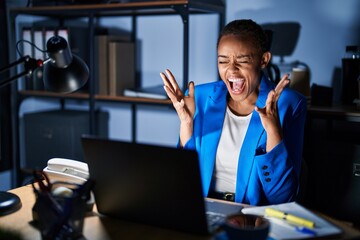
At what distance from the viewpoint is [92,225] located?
43.0 inches

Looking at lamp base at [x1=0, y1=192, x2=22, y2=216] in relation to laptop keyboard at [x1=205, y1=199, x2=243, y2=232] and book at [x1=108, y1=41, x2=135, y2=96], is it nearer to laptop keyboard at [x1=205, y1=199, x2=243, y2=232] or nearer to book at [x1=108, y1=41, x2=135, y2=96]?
laptop keyboard at [x1=205, y1=199, x2=243, y2=232]

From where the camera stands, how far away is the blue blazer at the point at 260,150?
4.70 feet

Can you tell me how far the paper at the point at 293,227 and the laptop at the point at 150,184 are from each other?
0.13 meters

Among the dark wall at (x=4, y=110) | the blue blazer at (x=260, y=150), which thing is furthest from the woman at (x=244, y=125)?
the dark wall at (x=4, y=110)

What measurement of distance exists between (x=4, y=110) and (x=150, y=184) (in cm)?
223

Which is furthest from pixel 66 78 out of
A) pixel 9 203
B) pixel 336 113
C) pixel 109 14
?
pixel 109 14

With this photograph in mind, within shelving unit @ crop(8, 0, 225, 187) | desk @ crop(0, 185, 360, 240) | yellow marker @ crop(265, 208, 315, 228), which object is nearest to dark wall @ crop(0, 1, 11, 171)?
shelving unit @ crop(8, 0, 225, 187)

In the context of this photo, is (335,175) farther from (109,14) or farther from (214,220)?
(109,14)

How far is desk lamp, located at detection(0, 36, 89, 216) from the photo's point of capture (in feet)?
3.89

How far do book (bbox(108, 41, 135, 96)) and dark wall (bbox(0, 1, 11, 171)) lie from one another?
749 mm

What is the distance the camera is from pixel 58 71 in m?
1.25

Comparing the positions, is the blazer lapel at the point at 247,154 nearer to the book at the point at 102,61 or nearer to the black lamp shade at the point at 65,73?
the black lamp shade at the point at 65,73

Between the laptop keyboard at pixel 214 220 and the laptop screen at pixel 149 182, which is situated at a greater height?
the laptop screen at pixel 149 182

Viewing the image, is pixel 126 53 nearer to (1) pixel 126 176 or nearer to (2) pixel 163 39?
(2) pixel 163 39
